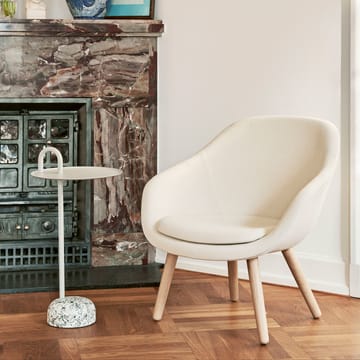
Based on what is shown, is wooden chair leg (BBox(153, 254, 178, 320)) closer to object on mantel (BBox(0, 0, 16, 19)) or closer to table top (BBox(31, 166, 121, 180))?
table top (BBox(31, 166, 121, 180))

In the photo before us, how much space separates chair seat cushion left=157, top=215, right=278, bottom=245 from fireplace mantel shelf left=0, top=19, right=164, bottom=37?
4.32 feet

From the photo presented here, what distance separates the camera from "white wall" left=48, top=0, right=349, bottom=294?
356 cm

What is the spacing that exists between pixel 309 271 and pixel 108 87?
1463 mm

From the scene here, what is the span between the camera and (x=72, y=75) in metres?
3.94

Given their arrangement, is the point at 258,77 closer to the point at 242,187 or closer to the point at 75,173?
the point at 242,187

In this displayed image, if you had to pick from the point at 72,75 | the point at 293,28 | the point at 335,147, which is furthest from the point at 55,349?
the point at 293,28

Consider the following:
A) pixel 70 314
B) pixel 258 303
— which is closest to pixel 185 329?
pixel 258 303

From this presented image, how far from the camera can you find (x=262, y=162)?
324 centimetres

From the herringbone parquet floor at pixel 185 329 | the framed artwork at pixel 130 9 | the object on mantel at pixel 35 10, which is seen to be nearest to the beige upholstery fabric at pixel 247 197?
the herringbone parquet floor at pixel 185 329

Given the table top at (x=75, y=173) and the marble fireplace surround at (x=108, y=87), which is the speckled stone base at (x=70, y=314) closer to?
the table top at (x=75, y=173)

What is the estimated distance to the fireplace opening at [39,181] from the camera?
4.07 m

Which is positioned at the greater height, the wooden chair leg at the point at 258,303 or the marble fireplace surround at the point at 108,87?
the marble fireplace surround at the point at 108,87

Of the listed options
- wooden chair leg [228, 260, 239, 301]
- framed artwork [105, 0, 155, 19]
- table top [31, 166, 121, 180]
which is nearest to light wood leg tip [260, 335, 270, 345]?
wooden chair leg [228, 260, 239, 301]

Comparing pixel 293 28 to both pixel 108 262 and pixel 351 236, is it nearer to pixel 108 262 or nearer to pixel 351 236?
pixel 351 236
